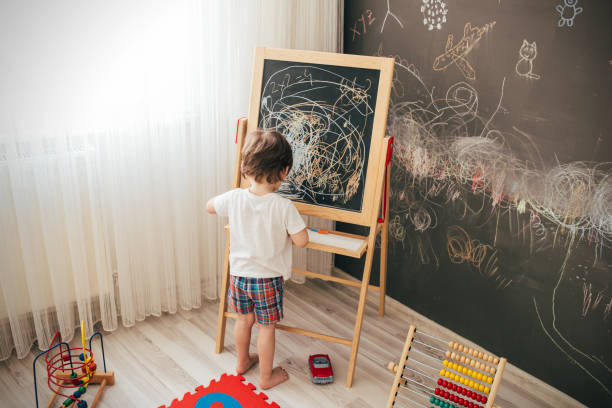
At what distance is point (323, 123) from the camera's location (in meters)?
2.36

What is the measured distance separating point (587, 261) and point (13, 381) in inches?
103

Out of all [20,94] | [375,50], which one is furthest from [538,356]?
[20,94]

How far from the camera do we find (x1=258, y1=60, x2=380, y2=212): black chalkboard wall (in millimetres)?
2295

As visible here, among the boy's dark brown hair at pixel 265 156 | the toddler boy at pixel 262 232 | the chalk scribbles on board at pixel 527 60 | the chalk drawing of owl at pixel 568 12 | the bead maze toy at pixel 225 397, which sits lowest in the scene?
the bead maze toy at pixel 225 397

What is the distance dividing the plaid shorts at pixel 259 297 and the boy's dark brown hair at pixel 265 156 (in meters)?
0.47

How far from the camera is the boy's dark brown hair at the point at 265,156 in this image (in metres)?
2.03

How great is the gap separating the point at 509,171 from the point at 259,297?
1279 millimetres

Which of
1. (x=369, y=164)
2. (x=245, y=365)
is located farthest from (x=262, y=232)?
(x=245, y=365)

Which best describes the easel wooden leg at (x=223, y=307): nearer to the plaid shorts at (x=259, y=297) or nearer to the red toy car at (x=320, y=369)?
the plaid shorts at (x=259, y=297)

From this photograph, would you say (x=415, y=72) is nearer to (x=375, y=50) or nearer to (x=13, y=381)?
(x=375, y=50)

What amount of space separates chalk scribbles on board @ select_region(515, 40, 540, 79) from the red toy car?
1.61 meters

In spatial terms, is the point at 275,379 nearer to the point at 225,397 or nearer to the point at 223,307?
the point at 225,397

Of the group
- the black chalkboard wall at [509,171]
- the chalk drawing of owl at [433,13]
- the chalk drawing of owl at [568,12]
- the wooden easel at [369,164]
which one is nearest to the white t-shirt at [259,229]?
the wooden easel at [369,164]

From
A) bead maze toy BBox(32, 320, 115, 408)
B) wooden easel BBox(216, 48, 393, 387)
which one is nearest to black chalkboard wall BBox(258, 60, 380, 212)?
wooden easel BBox(216, 48, 393, 387)
